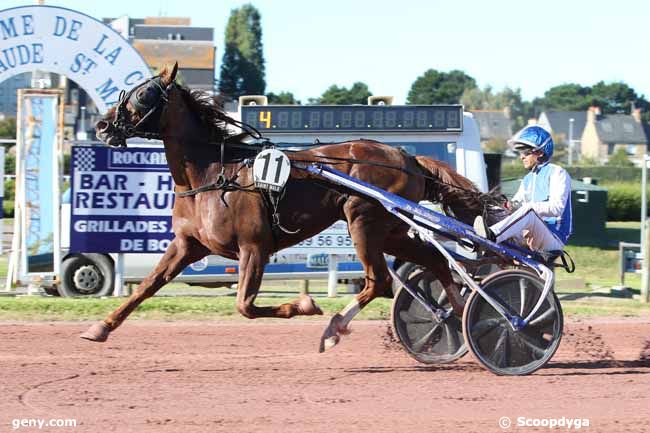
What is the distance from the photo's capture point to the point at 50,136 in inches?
484

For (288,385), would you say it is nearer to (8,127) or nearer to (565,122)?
(8,127)

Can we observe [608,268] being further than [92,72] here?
Yes

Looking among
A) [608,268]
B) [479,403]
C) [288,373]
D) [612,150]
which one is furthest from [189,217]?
[612,150]

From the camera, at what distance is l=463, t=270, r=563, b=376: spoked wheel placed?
22.1 feet

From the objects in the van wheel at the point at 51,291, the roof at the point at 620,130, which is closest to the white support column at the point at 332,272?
the van wheel at the point at 51,291

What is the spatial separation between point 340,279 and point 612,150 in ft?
276

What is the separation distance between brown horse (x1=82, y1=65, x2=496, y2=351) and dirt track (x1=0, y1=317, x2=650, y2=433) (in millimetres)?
438

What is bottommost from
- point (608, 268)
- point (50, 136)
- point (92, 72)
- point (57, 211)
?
point (608, 268)

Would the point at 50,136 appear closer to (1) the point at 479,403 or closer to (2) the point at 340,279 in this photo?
(2) the point at 340,279

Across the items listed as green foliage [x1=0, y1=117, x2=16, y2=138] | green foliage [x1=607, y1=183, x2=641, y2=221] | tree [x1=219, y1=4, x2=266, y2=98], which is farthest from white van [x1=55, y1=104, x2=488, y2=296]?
tree [x1=219, y1=4, x2=266, y2=98]

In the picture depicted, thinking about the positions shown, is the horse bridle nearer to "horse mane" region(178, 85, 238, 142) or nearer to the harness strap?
"horse mane" region(178, 85, 238, 142)

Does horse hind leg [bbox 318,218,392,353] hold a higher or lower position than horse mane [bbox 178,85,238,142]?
lower

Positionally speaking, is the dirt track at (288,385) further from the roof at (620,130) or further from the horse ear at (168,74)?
the roof at (620,130)

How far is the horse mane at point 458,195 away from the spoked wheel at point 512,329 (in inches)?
29.8
